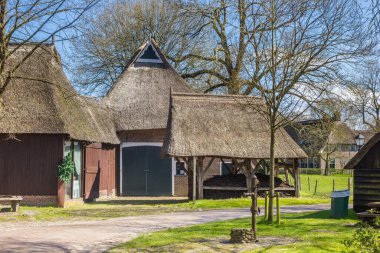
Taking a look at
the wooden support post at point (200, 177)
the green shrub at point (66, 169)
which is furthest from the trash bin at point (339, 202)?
the green shrub at point (66, 169)

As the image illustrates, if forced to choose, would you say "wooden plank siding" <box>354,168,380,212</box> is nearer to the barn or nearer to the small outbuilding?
the small outbuilding

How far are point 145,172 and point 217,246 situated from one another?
1856cm

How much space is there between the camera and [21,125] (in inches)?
893

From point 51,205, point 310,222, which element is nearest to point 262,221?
point 310,222

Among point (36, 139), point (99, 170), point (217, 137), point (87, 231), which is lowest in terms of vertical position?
point (87, 231)

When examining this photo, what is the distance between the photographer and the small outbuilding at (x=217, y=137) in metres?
25.2

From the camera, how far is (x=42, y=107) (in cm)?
2334

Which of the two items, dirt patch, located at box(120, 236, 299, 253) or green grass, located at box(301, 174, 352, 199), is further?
green grass, located at box(301, 174, 352, 199)

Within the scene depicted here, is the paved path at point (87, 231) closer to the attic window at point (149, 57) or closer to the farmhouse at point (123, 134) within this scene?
the farmhouse at point (123, 134)

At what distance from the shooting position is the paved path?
490 inches

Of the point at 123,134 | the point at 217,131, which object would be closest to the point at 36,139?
the point at 123,134

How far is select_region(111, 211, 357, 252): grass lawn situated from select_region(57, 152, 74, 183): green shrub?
339 inches

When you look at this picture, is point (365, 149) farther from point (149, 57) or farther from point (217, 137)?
point (149, 57)

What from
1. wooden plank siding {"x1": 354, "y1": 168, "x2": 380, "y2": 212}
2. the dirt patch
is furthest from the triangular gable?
the dirt patch
